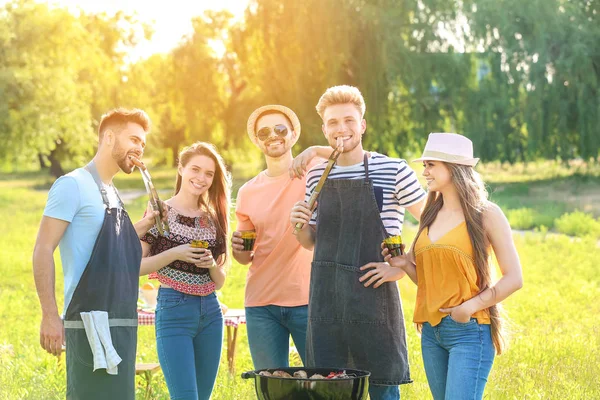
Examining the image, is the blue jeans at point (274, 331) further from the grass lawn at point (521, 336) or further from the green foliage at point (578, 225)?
the green foliage at point (578, 225)

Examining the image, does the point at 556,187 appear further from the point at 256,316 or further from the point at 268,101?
the point at 256,316

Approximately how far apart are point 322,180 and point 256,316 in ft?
3.33

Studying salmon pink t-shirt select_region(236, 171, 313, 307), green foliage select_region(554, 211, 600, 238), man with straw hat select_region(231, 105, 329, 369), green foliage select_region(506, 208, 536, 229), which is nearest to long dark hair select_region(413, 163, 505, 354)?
man with straw hat select_region(231, 105, 329, 369)

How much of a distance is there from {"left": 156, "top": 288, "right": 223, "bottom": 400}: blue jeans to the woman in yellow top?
3.84ft

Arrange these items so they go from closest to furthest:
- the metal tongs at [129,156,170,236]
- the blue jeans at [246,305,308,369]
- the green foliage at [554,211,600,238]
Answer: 1. the metal tongs at [129,156,170,236]
2. the blue jeans at [246,305,308,369]
3. the green foliage at [554,211,600,238]

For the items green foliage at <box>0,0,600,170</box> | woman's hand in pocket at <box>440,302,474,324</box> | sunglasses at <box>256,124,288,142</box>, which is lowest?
woman's hand in pocket at <box>440,302,474,324</box>

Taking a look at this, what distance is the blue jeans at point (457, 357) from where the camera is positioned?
459 cm

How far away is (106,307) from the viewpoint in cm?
470

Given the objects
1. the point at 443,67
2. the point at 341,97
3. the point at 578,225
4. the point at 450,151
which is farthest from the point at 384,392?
the point at 443,67

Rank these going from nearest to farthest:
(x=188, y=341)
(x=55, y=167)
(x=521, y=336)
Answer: (x=188, y=341), (x=521, y=336), (x=55, y=167)

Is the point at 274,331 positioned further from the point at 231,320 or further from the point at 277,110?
the point at 231,320

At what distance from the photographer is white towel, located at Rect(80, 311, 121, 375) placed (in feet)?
15.2

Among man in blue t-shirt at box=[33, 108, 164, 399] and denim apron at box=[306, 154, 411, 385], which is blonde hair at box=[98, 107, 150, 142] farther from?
denim apron at box=[306, 154, 411, 385]

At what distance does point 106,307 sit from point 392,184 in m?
1.61
